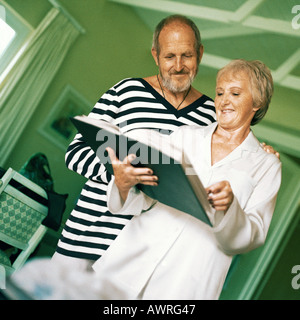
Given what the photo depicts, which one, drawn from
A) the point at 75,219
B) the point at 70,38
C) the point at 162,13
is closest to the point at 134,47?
the point at 162,13

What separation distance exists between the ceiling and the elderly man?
1973mm

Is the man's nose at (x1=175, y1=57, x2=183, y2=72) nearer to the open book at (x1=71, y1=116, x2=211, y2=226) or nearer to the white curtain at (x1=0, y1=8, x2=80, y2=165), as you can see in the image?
the open book at (x1=71, y1=116, x2=211, y2=226)

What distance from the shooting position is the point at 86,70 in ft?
13.0

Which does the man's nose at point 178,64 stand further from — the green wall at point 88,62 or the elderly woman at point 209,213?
the green wall at point 88,62

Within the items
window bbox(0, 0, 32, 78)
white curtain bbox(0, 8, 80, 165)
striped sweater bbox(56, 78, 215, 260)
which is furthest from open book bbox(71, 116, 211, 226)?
window bbox(0, 0, 32, 78)

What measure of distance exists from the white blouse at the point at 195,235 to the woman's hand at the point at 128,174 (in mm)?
68

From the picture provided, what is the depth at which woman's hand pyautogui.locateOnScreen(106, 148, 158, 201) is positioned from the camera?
3.17 feet

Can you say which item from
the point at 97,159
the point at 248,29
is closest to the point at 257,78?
the point at 97,159

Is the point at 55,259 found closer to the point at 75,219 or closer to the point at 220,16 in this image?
the point at 75,219

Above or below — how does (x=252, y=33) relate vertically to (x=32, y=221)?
above

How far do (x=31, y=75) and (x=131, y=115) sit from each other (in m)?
2.63

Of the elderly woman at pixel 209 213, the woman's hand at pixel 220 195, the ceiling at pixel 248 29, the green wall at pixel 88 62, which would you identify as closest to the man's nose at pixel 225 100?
the elderly woman at pixel 209 213

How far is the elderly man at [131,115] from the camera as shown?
1300mm
